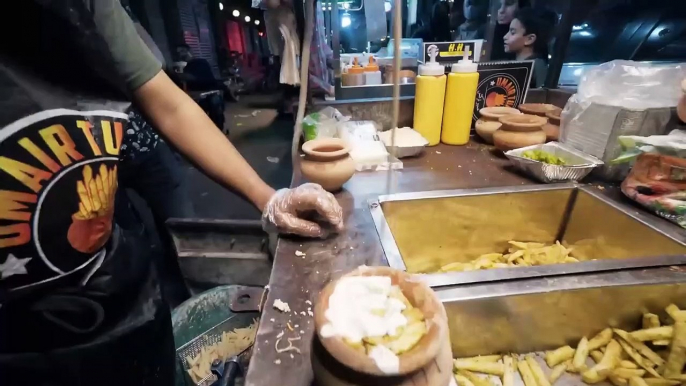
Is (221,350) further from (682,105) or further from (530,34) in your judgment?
(530,34)

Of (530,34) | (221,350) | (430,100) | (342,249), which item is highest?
(530,34)

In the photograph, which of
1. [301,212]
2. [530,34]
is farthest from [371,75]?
[301,212]

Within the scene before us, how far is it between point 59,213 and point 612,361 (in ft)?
3.93

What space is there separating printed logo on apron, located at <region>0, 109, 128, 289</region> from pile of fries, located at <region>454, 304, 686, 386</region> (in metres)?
0.86

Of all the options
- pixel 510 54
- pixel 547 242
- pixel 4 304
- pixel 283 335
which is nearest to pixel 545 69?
pixel 510 54

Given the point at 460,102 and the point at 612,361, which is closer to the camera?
the point at 612,361

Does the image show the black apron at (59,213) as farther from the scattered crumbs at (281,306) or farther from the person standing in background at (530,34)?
the person standing in background at (530,34)

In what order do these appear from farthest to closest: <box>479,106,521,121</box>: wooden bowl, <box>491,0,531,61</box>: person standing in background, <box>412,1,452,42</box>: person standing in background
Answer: <box>412,1,452,42</box>: person standing in background → <box>491,0,531,61</box>: person standing in background → <box>479,106,521,121</box>: wooden bowl

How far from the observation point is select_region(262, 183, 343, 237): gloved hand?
3.05 ft

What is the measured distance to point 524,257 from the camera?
1.13 m

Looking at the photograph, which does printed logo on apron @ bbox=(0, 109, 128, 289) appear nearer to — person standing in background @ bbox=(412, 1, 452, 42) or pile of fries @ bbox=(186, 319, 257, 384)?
pile of fries @ bbox=(186, 319, 257, 384)

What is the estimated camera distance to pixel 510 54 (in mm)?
2672

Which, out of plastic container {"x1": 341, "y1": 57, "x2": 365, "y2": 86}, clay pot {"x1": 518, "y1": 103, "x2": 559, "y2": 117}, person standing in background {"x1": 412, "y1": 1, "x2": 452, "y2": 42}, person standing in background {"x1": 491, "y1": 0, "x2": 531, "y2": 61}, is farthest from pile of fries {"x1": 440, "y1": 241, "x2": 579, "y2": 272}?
person standing in background {"x1": 412, "y1": 1, "x2": 452, "y2": 42}

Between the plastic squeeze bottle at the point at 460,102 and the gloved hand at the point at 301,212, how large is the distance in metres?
0.93
